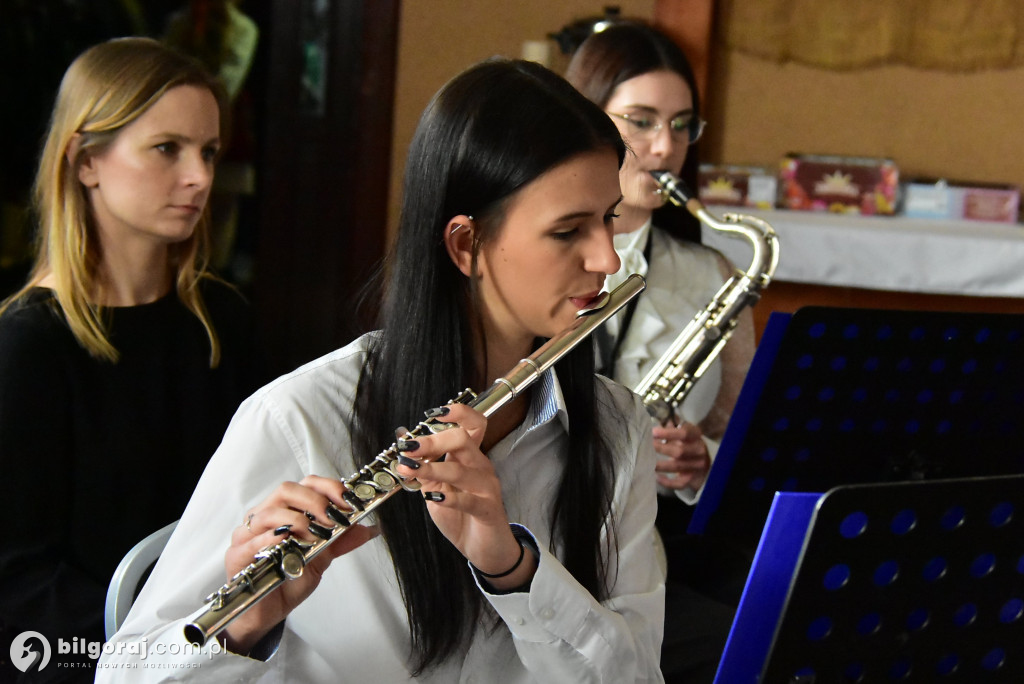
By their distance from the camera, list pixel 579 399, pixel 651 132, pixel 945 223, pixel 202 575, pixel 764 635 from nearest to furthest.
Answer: pixel 764 635 → pixel 202 575 → pixel 579 399 → pixel 651 132 → pixel 945 223

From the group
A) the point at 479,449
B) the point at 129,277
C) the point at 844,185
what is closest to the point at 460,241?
the point at 479,449

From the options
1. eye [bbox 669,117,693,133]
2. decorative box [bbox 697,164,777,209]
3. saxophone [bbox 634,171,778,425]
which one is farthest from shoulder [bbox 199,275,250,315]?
decorative box [bbox 697,164,777,209]

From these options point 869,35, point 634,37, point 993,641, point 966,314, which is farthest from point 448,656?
point 869,35

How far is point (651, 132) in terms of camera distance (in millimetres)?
2018

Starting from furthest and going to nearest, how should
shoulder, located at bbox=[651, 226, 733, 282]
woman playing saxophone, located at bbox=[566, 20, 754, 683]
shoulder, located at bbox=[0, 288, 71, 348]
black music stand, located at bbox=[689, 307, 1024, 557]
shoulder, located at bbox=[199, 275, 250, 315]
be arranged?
shoulder, located at bbox=[651, 226, 733, 282]
woman playing saxophone, located at bbox=[566, 20, 754, 683]
shoulder, located at bbox=[199, 275, 250, 315]
shoulder, located at bbox=[0, 288, 71, 348]
black music stand, located at bbox=[689, 307, 1024, 557]

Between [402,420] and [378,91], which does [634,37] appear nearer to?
[402,420]

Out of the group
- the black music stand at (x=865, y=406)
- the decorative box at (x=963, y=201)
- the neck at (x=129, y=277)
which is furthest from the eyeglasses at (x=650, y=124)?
the decorative box at (x=963, y=201)

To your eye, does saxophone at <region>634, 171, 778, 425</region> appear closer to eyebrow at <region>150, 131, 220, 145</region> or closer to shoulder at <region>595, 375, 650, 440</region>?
shoulder at <region>595, 375, 650, 440</region>

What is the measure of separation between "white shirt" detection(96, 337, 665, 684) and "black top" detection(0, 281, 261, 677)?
0.44 metres

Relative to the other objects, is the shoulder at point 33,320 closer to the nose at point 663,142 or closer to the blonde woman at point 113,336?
the blonde woman at point 113,336

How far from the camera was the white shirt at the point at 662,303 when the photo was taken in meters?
1.97

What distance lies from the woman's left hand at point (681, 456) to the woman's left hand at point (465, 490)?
0.73m

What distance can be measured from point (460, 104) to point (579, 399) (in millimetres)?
368

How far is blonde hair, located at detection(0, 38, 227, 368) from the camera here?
1645 millimetres
